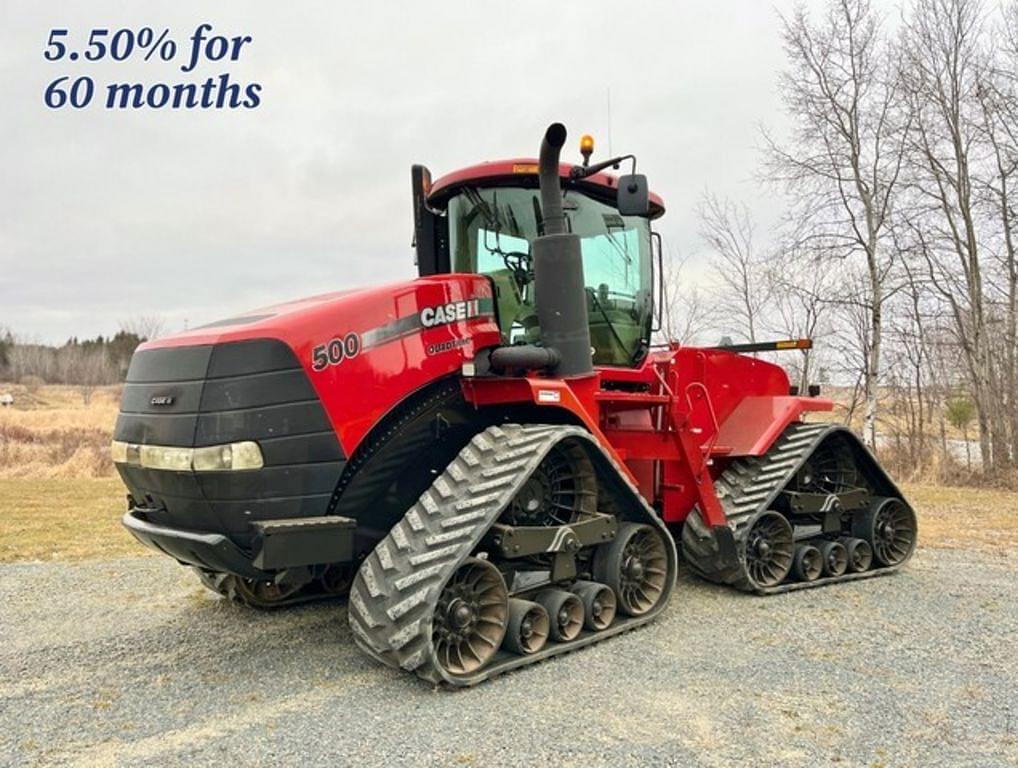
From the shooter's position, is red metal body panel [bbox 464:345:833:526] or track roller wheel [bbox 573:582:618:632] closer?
track roller wheel [bbox 573:582:618:632]

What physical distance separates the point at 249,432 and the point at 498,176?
235cm

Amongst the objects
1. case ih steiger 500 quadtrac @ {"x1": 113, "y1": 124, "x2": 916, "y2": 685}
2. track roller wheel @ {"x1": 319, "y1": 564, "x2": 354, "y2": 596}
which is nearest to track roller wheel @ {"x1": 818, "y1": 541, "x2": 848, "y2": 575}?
case ih steiger 500 quadtrac @ {"x1": 113, "y1": 124, "x2": 916, "y2": 685}

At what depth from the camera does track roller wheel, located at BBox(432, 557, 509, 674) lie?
378 cm

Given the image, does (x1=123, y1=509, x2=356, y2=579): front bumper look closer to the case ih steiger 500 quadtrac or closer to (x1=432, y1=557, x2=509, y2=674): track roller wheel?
the case ih steiger 500 quadtrac

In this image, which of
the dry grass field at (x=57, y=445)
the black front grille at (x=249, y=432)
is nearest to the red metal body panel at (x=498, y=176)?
the black front grille at (x=249, y=432)

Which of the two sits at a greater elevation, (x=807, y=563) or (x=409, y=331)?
(x=409, y=331)

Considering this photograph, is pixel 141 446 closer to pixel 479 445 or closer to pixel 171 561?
pixel 479 445

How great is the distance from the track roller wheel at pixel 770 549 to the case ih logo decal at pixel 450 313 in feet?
8.67

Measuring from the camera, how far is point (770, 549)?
19.3 feet

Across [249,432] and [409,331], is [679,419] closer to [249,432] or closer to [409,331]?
[409,331]

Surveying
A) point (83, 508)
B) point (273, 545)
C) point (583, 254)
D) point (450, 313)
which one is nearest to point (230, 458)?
point (273, 545)

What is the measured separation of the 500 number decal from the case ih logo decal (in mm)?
497

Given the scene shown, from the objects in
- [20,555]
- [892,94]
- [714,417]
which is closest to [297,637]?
[714,417]

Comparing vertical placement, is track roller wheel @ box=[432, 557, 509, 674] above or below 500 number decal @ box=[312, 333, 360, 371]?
below
